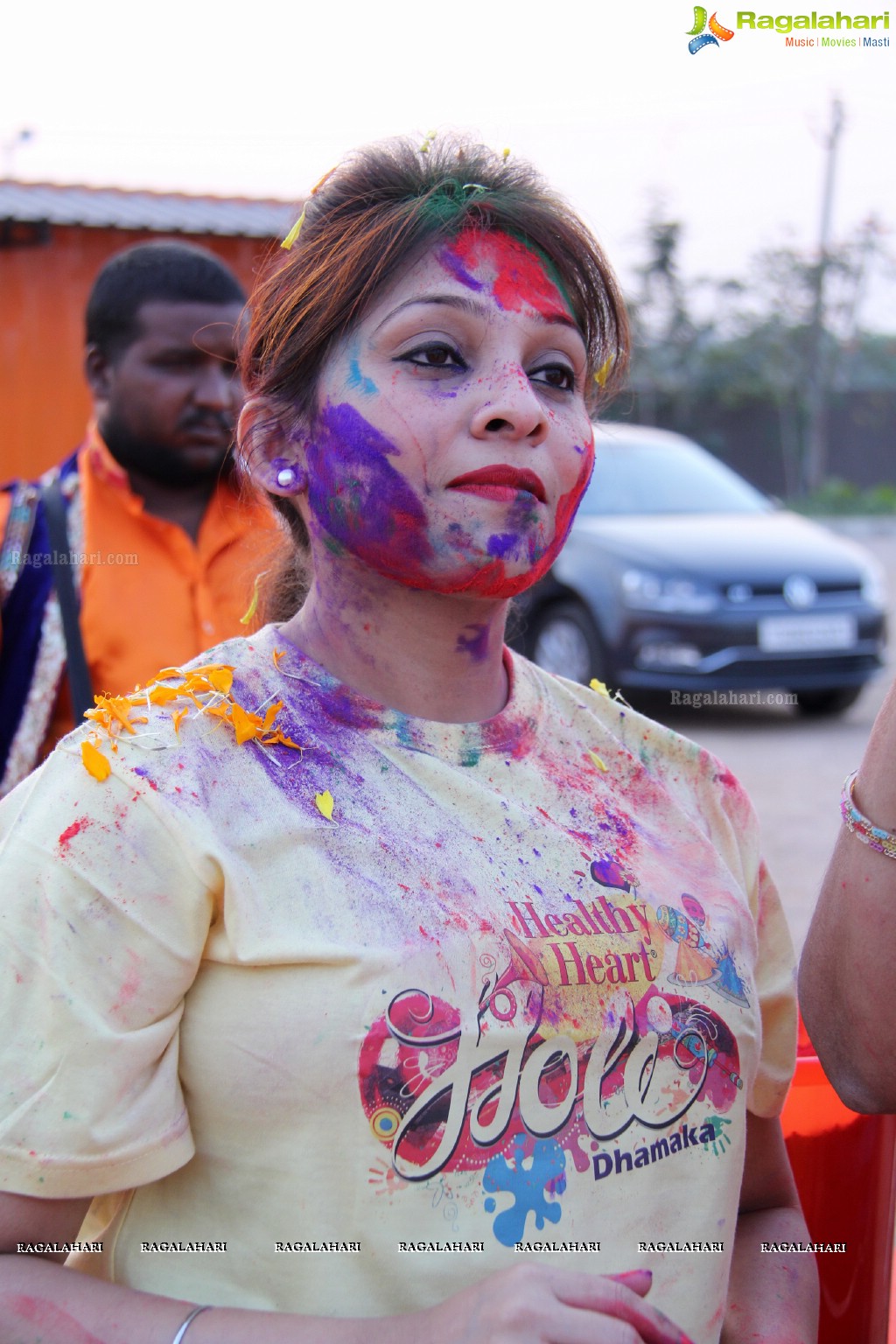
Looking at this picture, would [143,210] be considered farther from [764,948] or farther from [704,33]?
[764,948]

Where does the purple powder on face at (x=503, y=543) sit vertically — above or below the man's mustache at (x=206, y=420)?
above

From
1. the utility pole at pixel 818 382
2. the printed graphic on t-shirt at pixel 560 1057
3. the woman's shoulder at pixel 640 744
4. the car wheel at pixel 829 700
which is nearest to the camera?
the printed graphic on t-shirt at pixel 560 1057

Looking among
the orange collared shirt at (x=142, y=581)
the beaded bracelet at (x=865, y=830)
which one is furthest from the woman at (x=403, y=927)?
the orange collared shirt at (x=142, y=581)

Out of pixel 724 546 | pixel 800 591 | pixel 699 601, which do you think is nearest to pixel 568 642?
pixel 699 601

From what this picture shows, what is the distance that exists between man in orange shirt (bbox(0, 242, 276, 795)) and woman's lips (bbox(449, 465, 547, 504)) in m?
1.46

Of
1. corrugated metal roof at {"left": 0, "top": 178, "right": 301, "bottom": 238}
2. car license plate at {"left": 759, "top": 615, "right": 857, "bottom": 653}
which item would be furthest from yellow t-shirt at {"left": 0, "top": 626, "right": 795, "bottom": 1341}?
corrugated metal roof at {"left": 0, "top": 178, "right": 301, "bottom": 238}

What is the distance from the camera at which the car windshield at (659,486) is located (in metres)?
8.63

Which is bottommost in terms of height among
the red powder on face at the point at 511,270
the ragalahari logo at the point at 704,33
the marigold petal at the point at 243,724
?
the marigold petal at the point at 243,724

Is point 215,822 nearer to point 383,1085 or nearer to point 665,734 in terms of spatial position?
point 383,1085

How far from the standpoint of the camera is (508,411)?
5.18ft

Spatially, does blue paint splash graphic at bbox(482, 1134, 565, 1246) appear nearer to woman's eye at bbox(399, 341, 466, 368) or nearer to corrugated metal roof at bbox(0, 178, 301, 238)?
woman's eye at bbox(399, 341, 466, 368)

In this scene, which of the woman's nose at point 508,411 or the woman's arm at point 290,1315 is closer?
the woman's arm at point 290,1315

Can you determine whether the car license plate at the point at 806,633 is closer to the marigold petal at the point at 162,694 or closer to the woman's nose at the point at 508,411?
the woman's nose at the point at 508,411

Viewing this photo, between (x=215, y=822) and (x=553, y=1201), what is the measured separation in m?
0.58
